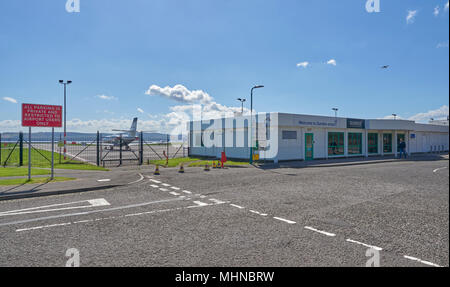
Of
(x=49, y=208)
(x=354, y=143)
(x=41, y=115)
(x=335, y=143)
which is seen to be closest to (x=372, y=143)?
(x=354, y=143)

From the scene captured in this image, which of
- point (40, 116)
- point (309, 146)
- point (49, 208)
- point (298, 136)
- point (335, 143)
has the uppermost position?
point (40, 116)

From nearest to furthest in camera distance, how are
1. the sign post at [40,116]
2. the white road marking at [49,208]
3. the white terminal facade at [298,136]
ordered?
the white road marking at [49,208] → the sign post at [40,116] → the white terminal facade at [298,136]

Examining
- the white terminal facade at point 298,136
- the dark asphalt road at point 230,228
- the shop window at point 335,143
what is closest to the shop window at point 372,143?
the white terminal facade at point 298,136

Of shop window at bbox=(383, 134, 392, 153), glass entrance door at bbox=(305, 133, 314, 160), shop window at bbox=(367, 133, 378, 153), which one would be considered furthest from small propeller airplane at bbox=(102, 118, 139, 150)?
shop window at bbox=(383, 134, 392, 153)

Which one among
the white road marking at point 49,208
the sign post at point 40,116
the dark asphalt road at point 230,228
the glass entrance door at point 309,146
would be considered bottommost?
the white road marking at point 49,208

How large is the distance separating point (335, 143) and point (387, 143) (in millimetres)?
10009

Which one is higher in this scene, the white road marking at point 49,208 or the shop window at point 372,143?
the shop window at point 372,143

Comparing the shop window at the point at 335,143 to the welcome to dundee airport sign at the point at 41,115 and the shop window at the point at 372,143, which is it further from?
the welcome to dundee airport sign at the point at 41,115

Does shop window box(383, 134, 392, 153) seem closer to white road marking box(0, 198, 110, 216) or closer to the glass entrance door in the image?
the glass entrance door

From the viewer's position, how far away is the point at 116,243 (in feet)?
14.5

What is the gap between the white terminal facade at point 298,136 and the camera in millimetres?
22766

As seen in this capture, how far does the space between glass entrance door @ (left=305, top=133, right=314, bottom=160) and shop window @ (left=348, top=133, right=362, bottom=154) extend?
5.84 metres

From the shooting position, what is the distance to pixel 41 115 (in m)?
11.5

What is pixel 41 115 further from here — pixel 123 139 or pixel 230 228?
pixel 123 139
